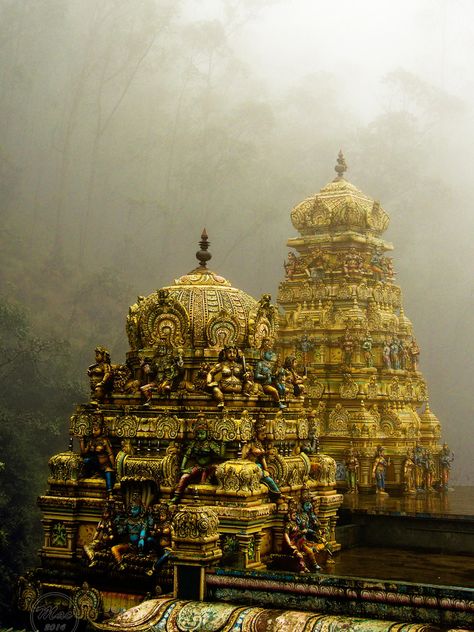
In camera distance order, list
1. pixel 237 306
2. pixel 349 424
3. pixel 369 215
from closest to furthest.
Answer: pixel 237 306
pixel 349 424
pixel 369 215

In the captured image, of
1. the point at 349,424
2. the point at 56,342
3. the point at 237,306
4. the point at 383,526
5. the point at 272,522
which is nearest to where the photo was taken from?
the point at 272,522

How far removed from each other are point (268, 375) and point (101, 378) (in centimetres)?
240

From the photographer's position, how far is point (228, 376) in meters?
12.3

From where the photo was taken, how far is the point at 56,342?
3100 centimetres

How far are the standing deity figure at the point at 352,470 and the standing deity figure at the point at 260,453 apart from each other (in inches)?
346

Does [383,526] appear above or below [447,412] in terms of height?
below

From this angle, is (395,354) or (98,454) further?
(395,354)

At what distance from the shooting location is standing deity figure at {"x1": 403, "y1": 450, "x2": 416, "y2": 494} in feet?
69.9

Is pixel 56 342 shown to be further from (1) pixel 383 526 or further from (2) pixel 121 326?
(1) pixel 383 526

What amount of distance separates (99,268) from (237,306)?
2505cm

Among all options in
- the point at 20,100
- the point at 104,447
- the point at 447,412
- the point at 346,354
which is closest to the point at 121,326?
the point at 20,100

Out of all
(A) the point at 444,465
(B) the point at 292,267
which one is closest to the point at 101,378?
(B) the point at 292,267

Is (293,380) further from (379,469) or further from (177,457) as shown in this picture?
(379,469)

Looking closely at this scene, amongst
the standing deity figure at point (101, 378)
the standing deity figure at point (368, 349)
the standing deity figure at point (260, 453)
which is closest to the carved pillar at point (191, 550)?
the standing deity figure at point (260, 453)
